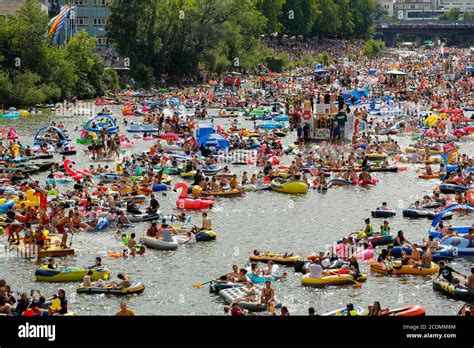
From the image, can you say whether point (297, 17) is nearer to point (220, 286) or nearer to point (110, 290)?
point (220, 286)

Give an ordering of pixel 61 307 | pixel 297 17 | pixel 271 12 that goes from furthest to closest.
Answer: pixel 297 17 < pixel 271 12 < pixel 61 307

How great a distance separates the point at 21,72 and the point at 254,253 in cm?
5573

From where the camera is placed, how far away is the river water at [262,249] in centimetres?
3198

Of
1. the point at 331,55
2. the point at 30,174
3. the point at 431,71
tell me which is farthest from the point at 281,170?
the point at 331,55

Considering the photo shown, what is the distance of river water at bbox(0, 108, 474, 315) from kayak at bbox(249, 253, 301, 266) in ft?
1.30

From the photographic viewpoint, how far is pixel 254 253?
122 feet

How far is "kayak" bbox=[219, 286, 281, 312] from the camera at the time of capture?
30.7m

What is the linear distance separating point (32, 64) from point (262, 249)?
181ft

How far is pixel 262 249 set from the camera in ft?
127

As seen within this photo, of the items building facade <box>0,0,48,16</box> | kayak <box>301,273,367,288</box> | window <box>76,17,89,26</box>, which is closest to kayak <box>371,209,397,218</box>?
kayak <box>301,273,367,288</box>

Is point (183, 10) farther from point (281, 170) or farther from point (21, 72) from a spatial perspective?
point (281, 170)

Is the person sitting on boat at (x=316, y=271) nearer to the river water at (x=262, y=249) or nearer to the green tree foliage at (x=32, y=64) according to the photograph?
the river water at (x=262, y=249)

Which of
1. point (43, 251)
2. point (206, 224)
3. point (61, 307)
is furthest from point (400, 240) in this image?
point (61, 307)

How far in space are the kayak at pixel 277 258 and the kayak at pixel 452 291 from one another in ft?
17.8
